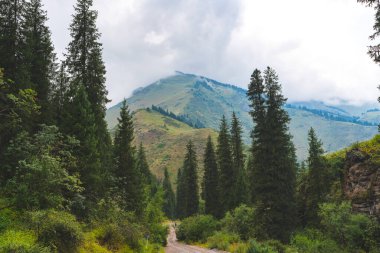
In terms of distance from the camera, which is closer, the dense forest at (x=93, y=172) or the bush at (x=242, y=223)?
the dense forest at (x=93, y=172)

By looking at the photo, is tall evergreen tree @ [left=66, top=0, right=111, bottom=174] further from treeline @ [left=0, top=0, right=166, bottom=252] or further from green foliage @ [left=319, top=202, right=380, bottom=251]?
green foliage @ [left=319, top=202, right=380, bottom=251]

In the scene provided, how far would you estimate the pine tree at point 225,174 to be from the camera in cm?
5450

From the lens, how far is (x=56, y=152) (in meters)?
19.5

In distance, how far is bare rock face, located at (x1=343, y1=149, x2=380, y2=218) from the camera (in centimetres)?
2781

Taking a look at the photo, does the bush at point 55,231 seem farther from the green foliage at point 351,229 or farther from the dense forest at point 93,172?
the green foliage at point 351,229

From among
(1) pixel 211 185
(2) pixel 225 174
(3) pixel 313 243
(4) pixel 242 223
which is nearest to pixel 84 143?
(3) pixel 313 243

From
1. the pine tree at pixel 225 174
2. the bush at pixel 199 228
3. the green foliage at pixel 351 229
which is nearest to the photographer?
the green foliage at pixel 351 229

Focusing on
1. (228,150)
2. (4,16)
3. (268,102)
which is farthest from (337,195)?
(4,16)

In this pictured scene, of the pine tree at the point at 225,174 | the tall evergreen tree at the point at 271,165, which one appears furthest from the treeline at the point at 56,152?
the pine tree at the point at 225,174

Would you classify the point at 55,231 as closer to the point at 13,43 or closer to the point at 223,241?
the point at 13,43

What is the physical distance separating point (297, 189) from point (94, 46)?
27791 millimetres

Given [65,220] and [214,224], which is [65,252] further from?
[214,224]

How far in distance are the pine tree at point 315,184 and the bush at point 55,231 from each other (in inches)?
1043

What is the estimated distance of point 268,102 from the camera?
34406 mm
